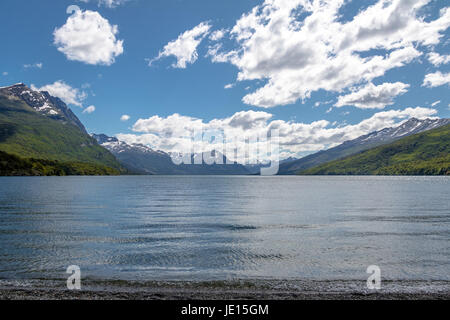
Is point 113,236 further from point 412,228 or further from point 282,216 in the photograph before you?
point 412,228

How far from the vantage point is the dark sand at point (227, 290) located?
63.7 feet

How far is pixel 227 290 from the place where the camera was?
21406 mm

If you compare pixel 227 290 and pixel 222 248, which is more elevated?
pixel 227 290

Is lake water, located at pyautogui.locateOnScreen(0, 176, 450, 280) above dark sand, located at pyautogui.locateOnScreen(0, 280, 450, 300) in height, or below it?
below

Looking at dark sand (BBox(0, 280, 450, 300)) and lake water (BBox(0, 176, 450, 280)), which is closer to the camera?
dark sand (BBox(0, 280, 450, 300))

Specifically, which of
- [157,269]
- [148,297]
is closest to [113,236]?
[157,269]

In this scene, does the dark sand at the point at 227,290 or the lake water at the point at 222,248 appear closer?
the dark sand at the point at 227,290

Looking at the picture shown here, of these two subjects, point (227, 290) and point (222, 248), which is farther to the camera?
point (222, 248)

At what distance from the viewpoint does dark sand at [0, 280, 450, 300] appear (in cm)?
1942

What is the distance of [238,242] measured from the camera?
37656 mm

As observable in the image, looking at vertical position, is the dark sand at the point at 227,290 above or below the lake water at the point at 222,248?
above
